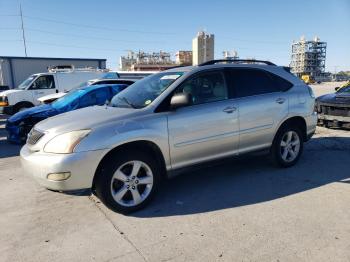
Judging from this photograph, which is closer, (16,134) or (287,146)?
(287,146)

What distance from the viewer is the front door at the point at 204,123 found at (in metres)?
4.24

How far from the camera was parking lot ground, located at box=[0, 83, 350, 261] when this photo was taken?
314 cm

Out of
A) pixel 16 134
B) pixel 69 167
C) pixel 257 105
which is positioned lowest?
pixel 16 134

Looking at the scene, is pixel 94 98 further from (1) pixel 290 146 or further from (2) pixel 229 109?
(1) pixel 290 146

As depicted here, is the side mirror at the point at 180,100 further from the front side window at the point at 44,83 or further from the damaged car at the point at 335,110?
the front side window at the point at 44,83

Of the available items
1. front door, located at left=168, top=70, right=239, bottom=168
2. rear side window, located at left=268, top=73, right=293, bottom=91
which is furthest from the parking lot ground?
rear side window, located at left=268, top=73, right=293, bottom=91

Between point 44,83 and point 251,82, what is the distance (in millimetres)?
11201

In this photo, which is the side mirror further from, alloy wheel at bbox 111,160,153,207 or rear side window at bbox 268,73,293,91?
rear side window at bbox 268,73,293,91

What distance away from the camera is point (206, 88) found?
465 cm

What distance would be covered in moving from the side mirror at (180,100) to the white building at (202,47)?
66.3m

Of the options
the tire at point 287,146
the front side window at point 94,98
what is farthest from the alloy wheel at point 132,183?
the front side window at point 94,98

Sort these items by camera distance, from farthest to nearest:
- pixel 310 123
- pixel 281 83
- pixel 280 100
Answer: pixel 310 123 < pixel 281 83 < pixel 280 100

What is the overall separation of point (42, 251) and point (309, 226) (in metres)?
2.78

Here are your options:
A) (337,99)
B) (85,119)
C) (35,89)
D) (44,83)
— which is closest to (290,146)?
(85,119)
